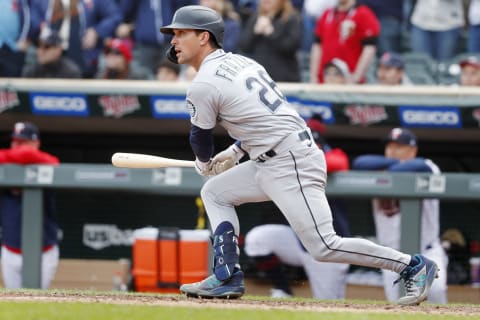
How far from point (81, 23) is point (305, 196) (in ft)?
16.4

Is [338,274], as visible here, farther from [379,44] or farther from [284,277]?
[379,44]

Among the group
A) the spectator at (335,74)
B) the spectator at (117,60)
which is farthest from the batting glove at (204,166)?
the spectator at (117,60)

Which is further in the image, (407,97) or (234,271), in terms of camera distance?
(407,97)

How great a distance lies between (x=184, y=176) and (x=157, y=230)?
0.54m

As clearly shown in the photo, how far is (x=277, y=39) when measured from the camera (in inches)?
341

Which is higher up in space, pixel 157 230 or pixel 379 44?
pixel 379 44

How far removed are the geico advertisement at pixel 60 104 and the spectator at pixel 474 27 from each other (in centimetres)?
329

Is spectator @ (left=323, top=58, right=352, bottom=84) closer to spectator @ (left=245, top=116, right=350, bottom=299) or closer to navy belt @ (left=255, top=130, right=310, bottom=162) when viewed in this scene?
spectator @ (left=245, top=116, right=350, bottom=299)

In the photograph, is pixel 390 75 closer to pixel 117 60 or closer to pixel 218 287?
pixel 117 60

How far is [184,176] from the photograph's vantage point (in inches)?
302

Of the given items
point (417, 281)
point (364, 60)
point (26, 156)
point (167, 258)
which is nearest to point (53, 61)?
point (26, 156)

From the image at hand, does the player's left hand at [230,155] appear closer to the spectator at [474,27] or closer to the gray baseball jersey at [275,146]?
the gray baseball jersey at [275,146]

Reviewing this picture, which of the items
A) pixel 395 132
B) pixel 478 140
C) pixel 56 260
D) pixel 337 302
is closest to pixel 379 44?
pixel 478 140

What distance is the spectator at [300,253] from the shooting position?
7.57 meters
